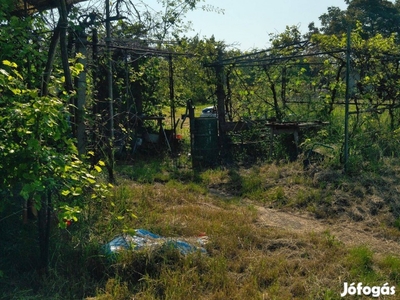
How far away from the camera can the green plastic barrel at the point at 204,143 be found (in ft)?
30.1

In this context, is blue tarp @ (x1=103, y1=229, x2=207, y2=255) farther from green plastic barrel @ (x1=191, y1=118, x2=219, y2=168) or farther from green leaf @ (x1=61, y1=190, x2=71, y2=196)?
green plastic barrel @ (x1=191, y1=118, x2=219, y2=168)

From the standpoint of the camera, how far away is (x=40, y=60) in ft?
13.6

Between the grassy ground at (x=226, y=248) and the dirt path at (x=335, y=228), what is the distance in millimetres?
25

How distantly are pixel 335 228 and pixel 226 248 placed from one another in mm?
1778

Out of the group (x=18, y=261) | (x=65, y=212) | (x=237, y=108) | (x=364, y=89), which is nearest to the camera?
(x=65, y=212)

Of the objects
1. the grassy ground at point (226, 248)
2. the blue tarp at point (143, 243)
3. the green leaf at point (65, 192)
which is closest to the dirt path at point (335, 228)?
the grassy ground at point (226, 248)

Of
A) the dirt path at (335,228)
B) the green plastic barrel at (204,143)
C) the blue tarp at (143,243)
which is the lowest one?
the dirt path at (335,228)

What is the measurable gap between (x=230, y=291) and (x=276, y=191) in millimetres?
3388

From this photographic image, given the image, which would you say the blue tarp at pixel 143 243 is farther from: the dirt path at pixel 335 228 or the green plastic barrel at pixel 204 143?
the green plastic barrel at pixel 204 143

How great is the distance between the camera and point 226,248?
4.50 metres

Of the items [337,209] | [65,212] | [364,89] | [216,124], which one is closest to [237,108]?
[216,124]

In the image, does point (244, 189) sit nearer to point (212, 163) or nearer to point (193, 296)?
point (212, 163)

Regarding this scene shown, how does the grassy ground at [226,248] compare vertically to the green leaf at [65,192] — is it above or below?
below

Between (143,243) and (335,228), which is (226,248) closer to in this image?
(143,243)
